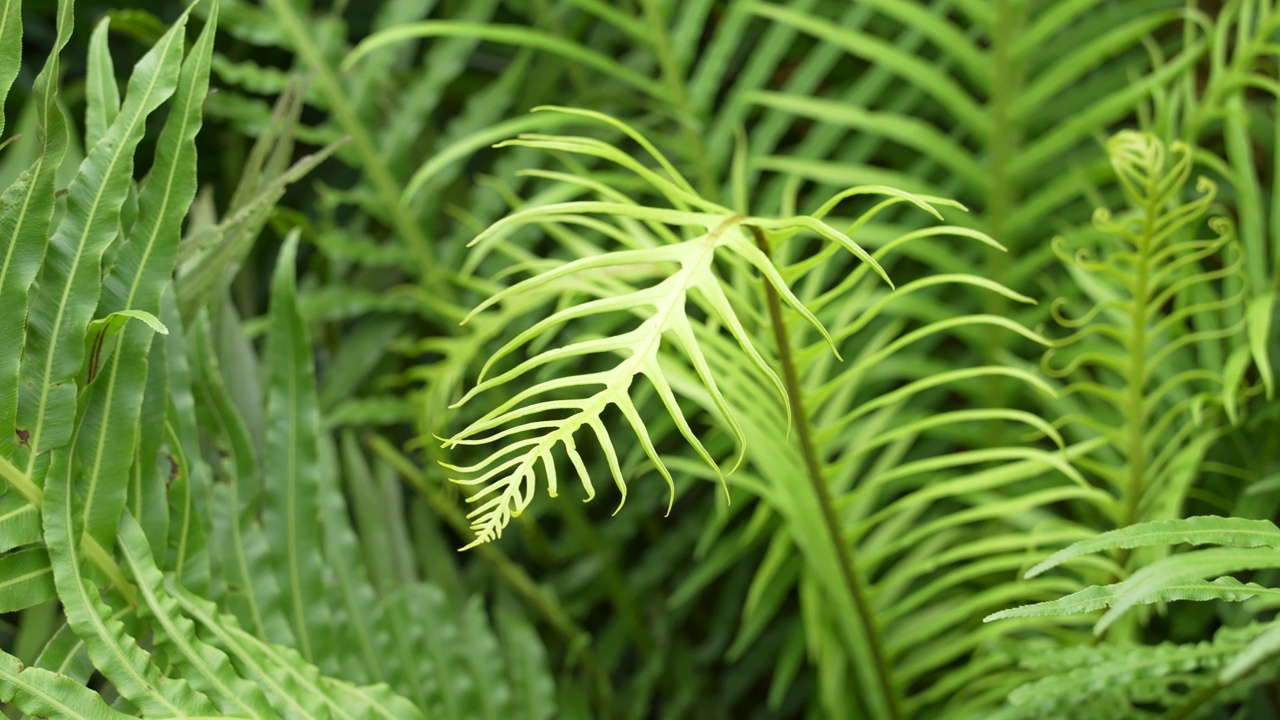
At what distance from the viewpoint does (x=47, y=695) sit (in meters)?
0.33

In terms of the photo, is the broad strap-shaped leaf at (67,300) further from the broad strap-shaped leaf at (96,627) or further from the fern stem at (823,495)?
the fern stem at (823,495)

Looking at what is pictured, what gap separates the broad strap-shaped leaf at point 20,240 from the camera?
1.18ft

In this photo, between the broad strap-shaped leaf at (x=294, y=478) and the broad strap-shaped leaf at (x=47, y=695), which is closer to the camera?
the broad strap-shaped leaf at (x=47, y=695)

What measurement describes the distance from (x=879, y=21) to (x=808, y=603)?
1.38ft

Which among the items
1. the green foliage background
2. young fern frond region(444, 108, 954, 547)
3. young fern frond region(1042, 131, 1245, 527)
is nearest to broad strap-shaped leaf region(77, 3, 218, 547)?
the green foliage background

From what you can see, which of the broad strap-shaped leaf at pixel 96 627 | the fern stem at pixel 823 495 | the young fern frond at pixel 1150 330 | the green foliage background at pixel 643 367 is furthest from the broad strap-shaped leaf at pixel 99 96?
the young fern frond at pixel 1150 330

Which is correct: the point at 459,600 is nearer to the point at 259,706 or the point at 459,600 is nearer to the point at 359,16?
the point at 259,706

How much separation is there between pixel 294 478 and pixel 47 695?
15 cm

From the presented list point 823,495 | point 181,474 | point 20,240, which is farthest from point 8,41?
point 823,495

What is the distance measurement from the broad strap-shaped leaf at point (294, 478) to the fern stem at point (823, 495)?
20cm

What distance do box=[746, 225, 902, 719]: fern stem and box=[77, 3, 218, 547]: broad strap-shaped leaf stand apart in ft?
0.69

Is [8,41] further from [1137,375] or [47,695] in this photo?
[1137,375]

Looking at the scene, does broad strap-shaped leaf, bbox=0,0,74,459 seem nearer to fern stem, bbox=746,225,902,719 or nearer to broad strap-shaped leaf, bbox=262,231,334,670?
broad strap-shaped leaf, bbox=262,231,334,670

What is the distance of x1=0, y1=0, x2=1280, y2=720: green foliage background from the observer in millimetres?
369
